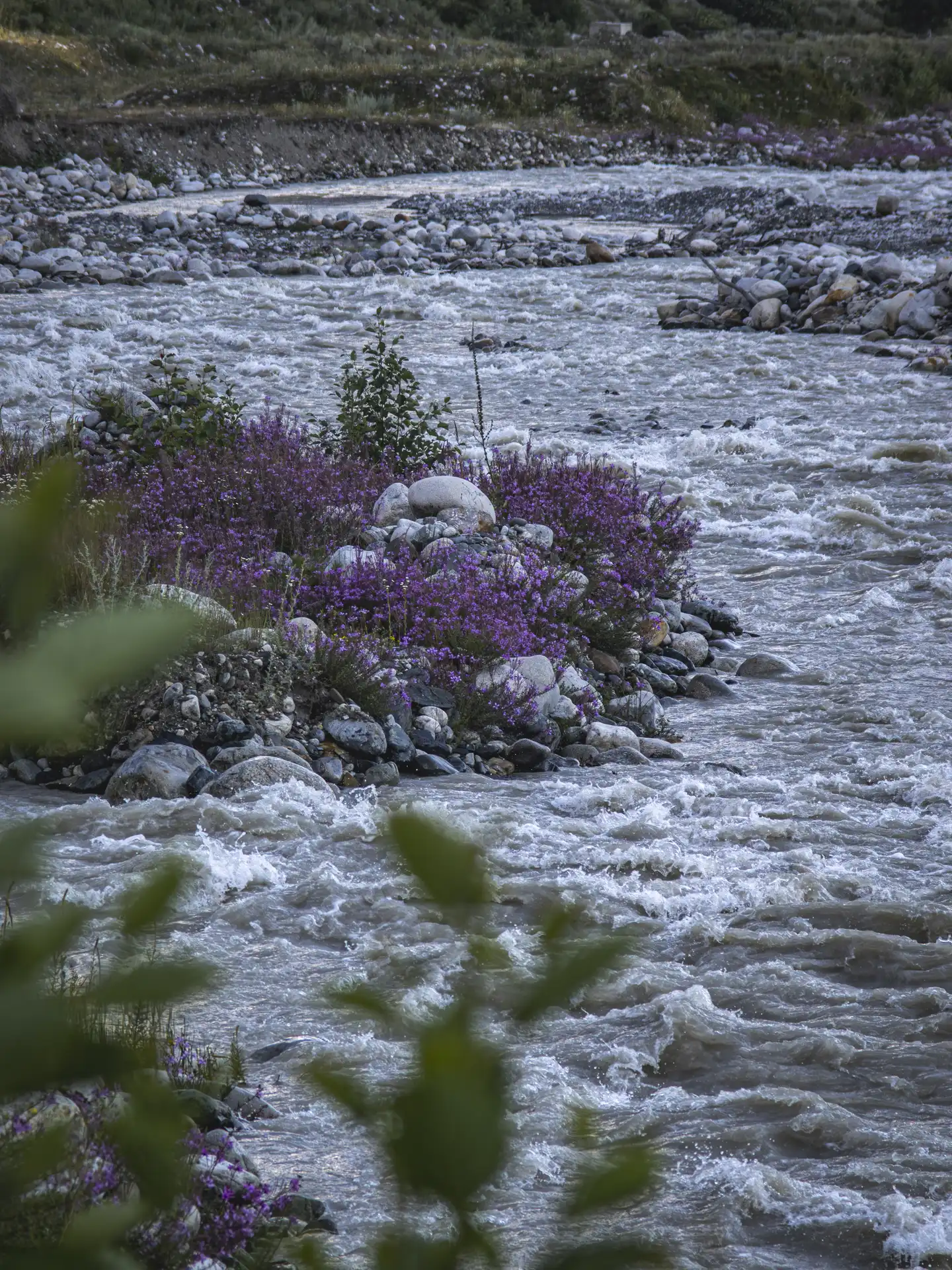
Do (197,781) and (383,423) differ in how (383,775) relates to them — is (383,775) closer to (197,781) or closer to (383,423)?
(197,781)

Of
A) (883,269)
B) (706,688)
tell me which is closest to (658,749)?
(706,688)

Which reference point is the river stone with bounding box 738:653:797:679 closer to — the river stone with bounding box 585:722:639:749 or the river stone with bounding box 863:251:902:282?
the river stone with bounding box 585:722:639:749

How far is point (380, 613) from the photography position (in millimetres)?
6430

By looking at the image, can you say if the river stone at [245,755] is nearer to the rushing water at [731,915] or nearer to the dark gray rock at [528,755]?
the rushing water at [731,915]

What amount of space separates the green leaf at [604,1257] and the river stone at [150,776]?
4696 mm

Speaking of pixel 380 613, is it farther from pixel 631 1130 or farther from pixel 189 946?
pixel 631 1130

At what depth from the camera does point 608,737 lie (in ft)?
19.8


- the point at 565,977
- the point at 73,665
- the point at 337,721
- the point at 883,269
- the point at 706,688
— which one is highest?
the point at 73,665

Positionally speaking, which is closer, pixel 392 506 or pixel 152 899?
pixel 152 899

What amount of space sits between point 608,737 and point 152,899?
5547 mm

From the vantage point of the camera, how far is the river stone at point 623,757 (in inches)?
232

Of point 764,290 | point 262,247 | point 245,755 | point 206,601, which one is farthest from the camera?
point 262,247

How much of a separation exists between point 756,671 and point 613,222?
20.6 m

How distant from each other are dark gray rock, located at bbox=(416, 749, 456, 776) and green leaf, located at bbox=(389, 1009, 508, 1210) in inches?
200
